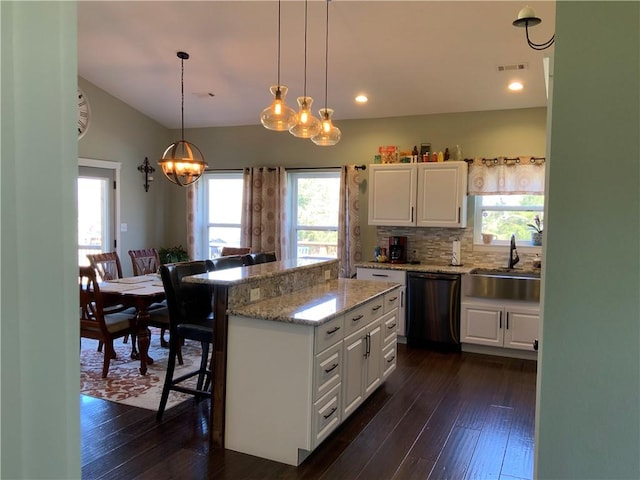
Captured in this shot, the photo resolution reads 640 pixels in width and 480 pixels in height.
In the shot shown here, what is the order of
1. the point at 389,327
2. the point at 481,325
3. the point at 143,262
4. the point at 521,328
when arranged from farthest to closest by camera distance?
the point at 143,262 < the point at 481,325 < the point at 521,328 < the point at 389,327

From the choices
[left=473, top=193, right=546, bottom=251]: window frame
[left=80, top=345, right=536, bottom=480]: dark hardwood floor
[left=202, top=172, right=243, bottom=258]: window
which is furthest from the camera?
[left=202, top=172, right=243, bottom=258]: window

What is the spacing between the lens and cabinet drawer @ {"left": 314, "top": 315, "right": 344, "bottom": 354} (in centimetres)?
267

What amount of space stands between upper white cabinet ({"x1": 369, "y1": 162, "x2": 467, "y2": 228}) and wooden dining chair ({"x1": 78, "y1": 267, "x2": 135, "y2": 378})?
293 cm

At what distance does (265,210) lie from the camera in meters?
6.43

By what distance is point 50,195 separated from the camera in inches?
20.5

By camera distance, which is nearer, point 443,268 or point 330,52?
point 330,52

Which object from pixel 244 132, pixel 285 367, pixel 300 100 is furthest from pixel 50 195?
pixel 244 132

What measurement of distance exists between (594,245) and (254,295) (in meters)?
2.28

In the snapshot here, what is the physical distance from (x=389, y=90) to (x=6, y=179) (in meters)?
5.05

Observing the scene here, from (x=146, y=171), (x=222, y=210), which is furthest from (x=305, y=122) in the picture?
(x=146, y=171)

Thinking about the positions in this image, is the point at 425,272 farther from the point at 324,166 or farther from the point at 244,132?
the point at 244,132

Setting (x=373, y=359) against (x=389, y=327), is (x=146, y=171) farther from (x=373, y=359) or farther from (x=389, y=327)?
(x=373, y=359)

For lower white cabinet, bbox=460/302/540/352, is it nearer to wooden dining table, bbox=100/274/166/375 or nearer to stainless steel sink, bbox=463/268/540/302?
stainless steel sink, bbox=463/268/540/302

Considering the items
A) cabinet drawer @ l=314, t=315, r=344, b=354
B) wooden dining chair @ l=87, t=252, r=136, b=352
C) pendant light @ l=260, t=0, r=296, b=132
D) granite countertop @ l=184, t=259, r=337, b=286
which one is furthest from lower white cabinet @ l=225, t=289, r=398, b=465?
wooden dining chair @ l=87, t=252, r=136, b=352
